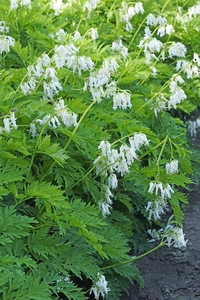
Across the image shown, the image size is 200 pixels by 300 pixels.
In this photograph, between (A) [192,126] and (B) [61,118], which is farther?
(A) [192,126]

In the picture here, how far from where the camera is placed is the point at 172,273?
5.49 metres

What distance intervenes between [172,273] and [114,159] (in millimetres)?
1516

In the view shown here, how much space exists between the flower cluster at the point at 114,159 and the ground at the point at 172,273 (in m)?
0.92

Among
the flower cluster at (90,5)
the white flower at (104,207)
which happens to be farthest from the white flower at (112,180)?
the flower cluster at (90,5)

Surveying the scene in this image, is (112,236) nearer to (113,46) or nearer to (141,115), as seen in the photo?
(141,115)

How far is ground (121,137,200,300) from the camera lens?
5203mm

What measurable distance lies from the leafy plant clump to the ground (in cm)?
16

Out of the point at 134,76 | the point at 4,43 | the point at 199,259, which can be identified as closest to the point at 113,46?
the point at 134,76

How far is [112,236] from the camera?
4.75 metres

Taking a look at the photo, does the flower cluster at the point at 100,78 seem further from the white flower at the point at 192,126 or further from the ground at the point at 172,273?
the white flower at the point at 192,126

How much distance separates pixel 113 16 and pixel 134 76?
1682 mm

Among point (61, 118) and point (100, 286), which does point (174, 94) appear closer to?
point (61, 118)

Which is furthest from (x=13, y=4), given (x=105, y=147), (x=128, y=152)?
(x=128, y=152)

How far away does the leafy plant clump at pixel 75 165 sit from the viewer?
417 centimetres
